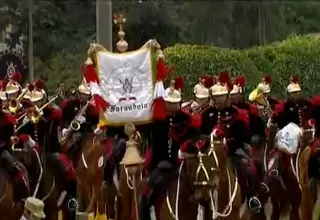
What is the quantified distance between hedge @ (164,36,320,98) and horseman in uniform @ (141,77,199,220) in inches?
294

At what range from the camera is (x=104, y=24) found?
703 inches

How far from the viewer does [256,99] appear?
621 inches

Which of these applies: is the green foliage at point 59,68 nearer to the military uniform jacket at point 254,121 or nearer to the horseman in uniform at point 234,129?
the military uniform jacket at point 254,121

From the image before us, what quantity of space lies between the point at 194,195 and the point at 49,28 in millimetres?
18490

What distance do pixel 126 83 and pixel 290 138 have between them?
214 centimetres

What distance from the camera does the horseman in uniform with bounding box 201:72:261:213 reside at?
12305 mm

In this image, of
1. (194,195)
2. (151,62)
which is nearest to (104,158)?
(151,62)

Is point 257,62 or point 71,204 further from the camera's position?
point 257,62

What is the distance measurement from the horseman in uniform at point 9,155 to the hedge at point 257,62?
7.43 meters

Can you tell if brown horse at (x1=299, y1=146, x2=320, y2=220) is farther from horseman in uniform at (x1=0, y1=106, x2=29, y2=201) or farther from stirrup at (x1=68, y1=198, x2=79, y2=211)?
horseman in uniform at (x1=0, y1=106, x2=29, y2=201)

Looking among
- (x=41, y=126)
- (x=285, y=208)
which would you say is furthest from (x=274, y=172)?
(x=41, y=126)

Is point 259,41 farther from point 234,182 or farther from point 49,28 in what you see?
point 234,182

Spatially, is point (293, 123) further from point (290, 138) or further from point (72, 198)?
point (72, 198)

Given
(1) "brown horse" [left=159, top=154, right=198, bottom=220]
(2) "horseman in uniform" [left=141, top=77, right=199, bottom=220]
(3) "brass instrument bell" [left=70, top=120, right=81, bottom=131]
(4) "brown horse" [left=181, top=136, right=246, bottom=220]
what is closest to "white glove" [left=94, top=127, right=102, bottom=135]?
(3) "brass instrument bell" [left=70, top=120, right=81, bottom=131]
